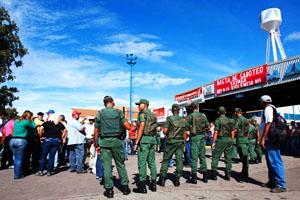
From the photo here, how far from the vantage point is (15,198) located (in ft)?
18.0

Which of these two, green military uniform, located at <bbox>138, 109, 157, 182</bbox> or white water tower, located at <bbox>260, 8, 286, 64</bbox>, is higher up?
white water tower, located at <bbox>260, 8, 286, 64</bbox>

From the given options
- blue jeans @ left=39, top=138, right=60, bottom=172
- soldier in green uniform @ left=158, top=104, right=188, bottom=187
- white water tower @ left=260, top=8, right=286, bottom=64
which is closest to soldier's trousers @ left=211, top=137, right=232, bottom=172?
soldier in green uniform @ left=158, top=104, right=188, bottom=187

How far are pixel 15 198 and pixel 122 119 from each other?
2555 mm

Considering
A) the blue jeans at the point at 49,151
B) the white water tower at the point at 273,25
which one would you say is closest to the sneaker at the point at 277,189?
the blue jeans at the point at 49,151

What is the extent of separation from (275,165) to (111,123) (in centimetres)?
353

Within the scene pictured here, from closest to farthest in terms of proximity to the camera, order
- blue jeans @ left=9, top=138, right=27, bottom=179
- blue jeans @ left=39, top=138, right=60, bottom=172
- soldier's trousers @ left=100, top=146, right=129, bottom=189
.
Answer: soldier's trousers @ left=100, top=146, right=129, bottom=189 → blue jeans @ left=9, top=138, right=27, bottom=179 → blue jeans @ left=39, top=138, right=60, bottom=172

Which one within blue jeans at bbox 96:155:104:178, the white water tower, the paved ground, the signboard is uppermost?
the white water tower

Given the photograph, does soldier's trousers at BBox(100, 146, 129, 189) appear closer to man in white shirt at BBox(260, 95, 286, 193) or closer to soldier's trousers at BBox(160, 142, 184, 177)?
soldier's trousers at BBox(160, 142, 184, 177)

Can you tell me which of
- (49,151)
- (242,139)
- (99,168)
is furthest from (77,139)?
(242,139)

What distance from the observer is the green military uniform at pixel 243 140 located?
743 cm

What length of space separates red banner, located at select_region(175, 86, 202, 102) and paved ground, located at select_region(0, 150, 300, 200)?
16.0 m

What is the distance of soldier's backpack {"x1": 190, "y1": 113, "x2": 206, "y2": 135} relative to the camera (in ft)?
23.4


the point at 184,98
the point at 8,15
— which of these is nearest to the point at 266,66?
the point at 184,98

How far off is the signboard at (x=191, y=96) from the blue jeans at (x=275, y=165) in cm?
1718
